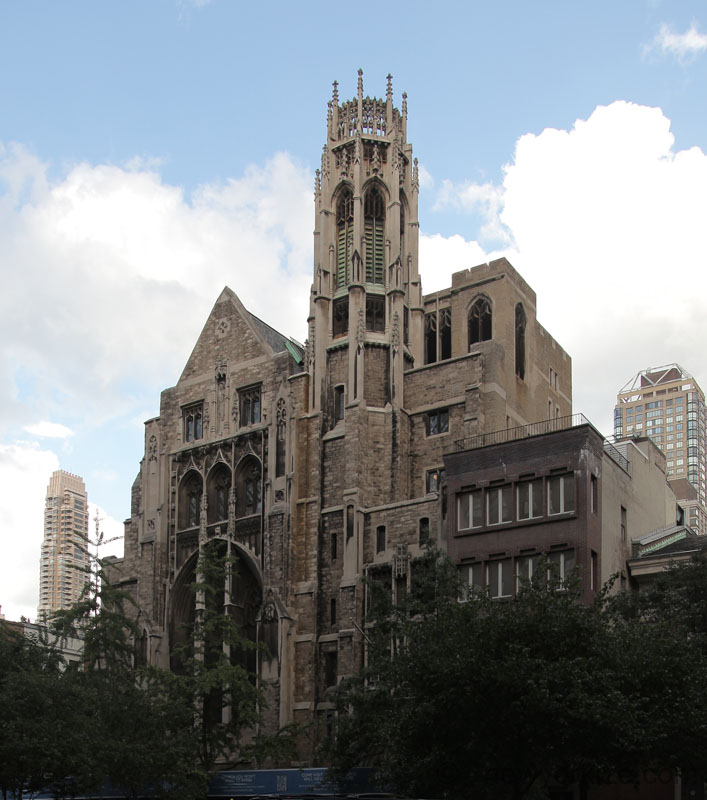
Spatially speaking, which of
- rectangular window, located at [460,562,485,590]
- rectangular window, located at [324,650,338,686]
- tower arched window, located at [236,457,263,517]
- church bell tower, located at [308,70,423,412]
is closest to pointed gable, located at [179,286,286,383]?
church bell tower, located at [308,70,423,412]

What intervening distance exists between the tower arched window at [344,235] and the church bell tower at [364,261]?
51mm

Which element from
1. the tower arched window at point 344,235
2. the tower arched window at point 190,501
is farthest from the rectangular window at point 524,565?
the tower arched window at point 190,501

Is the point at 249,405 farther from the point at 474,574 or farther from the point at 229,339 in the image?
the point at 474,574

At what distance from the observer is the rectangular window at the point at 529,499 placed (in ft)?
156

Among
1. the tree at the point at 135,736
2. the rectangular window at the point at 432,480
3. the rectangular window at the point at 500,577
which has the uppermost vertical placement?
the rectangular window at the point at 432,480

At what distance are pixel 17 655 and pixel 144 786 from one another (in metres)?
7.18

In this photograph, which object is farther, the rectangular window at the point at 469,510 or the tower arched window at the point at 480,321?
the tower arched window at the point at 480,321

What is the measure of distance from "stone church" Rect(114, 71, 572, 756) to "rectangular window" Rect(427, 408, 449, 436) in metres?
0.11

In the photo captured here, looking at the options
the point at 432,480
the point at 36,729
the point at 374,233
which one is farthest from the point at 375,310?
the point at 36,729

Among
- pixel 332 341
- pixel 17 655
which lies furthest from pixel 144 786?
pixel 332 341

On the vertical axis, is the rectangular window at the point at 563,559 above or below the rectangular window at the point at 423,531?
below

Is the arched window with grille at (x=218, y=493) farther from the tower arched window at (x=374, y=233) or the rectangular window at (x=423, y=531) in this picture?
the rectangular window at (x=423, y=531)

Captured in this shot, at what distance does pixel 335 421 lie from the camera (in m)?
60.4

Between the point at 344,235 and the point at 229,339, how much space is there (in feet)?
26.7
